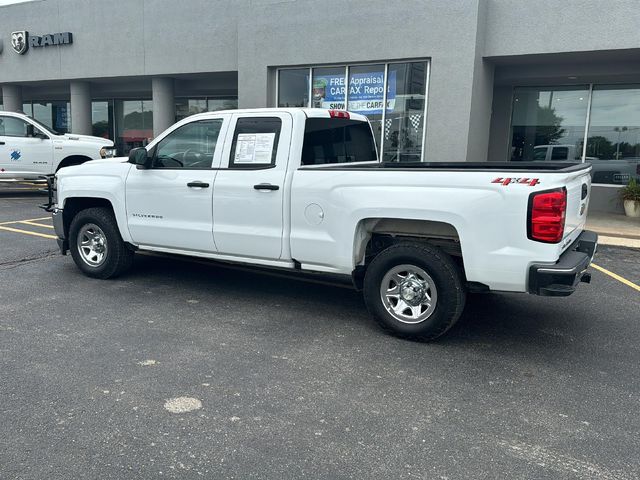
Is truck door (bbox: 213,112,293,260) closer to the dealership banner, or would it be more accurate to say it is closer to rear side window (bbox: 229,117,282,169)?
rear side window (bbox: 229,117,282,169)

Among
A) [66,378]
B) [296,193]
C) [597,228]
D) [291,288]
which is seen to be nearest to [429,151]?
[597,228]

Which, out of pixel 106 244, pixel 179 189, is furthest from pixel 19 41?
pixel 179 189

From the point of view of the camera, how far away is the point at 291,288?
21.3ft

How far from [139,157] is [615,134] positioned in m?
11.9

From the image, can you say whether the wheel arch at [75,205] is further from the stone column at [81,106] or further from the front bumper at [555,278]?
the stone column at [81,106]

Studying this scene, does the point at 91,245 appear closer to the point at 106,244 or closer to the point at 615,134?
the point at 106,244

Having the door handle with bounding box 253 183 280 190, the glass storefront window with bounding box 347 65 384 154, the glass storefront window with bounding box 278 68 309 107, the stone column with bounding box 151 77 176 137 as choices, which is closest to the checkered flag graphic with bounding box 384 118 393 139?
the glass storefront window with bounding box 347 65 384 154

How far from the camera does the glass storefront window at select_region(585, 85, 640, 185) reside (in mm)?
13312

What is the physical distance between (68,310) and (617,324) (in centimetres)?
535

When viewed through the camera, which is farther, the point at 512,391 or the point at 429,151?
the point at 429,151

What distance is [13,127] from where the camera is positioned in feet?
46.4

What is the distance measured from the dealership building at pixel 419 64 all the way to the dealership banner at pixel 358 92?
0.09 ft

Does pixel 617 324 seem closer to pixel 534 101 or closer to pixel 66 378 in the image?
pixel 66 378

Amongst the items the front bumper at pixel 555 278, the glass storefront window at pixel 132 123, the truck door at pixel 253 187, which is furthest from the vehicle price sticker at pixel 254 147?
the glass storefront window at pixel 132 123
